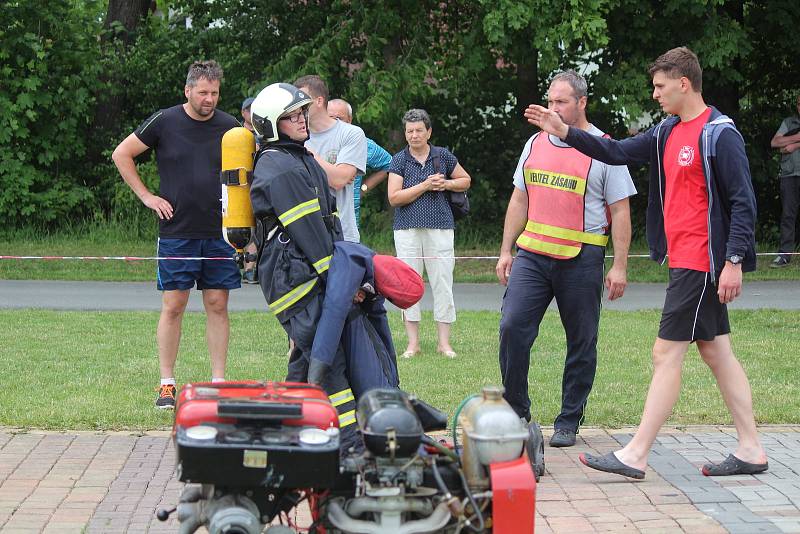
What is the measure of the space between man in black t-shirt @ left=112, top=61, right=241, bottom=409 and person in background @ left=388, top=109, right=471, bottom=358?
252 centimetres

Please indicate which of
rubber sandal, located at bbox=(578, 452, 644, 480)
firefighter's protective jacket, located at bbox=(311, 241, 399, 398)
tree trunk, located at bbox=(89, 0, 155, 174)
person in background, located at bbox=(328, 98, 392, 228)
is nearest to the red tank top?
rubber sandal, located at bbox=(578, 452, 644, 480)

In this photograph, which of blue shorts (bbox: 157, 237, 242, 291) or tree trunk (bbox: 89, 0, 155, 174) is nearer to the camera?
blue shorts (bbox: 157, 237, 242, 291)

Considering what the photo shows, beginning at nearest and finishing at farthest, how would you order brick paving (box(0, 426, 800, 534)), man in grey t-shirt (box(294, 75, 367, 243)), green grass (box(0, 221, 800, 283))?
brick paving (box(0, 426, 800, 534)) < man in grey t-shirt (box(294, 75, 367, 243)) < green grass (box(0, 221, 800, 283))

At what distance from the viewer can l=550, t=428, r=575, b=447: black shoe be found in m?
6.82

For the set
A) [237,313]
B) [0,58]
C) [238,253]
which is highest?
[0,58]

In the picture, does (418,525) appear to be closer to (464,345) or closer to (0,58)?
(464,345)

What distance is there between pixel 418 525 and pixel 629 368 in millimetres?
5329

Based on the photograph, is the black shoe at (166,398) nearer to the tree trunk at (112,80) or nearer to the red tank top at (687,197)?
the red tank top at (687,197)

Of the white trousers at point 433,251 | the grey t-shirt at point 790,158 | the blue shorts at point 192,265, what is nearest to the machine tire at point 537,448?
the blue shorts at point 192,265

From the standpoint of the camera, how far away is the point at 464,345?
1049 cm

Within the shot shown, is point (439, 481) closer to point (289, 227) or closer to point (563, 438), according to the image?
point (289, 227)

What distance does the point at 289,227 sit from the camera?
525 centimetres

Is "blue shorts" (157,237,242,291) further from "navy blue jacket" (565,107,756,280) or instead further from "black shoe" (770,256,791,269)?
"black shoe" (770,256,791,269)

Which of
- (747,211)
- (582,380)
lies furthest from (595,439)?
(747,211)
